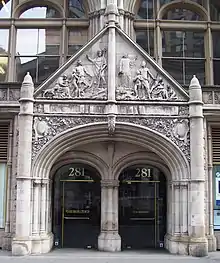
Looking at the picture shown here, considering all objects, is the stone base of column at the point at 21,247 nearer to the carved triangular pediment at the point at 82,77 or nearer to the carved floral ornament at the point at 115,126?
the carved floral ornament at the point at 115,126

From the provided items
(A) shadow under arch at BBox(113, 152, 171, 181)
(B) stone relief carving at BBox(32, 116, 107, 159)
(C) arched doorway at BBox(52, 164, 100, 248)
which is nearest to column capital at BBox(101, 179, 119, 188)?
(A) shadow under arch at BBox(113, 152, 171, 181)

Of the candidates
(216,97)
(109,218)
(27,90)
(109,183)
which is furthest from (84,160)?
(216,97)

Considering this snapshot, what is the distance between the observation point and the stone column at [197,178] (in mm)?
13203

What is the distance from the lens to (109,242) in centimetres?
1430

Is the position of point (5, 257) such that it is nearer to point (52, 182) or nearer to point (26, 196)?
point (26, 196)

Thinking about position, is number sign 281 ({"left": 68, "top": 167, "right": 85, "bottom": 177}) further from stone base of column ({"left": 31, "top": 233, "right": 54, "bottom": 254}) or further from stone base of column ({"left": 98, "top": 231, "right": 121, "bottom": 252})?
stone base of column ({"left": 31, "top": 233, "right": 54, "bottom": 254})

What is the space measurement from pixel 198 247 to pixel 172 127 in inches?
147

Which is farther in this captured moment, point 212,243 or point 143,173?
point 143,173

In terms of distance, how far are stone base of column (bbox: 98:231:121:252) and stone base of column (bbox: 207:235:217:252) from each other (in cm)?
291

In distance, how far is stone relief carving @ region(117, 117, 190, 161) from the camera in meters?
13.8

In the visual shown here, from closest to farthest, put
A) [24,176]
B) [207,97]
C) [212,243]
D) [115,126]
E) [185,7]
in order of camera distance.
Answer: [24,176] < [115,126] < [212,243] < [207,97] < [185,7]

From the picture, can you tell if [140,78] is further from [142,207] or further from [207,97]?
[142,207]

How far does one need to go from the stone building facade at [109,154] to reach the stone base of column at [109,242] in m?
0.03

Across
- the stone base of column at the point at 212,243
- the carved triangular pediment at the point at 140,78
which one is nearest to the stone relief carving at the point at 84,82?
the carved triangular pediment at the point at 140,78
